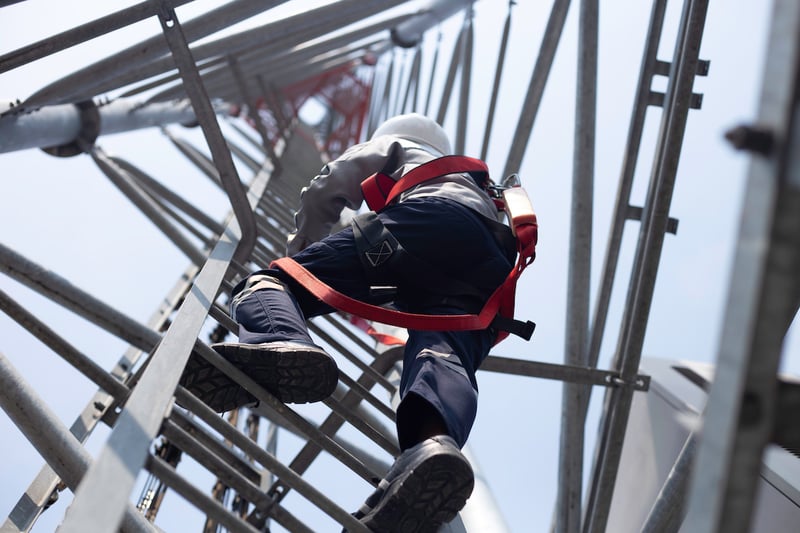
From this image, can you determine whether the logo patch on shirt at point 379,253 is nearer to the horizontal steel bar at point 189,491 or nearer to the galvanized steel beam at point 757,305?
the horizontal steel bar at point 189,491

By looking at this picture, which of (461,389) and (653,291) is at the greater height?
(653,291)

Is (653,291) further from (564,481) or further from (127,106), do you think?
(127,106)

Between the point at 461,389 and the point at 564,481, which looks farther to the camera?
the point at 564,481

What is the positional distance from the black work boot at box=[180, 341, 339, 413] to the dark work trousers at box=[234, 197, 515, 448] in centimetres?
16

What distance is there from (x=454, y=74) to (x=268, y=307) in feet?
19.3

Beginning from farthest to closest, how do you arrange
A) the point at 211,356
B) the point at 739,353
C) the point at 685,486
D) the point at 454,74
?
the point at 454,74
the point at 685,486
the point at 211,356
the point at 739,353

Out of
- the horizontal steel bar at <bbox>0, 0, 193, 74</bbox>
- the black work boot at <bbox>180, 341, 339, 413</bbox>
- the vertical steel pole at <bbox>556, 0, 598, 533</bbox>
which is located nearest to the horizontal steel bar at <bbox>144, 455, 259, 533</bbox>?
the black work boot at <bbox>180, 341, 339, 413</bbox>

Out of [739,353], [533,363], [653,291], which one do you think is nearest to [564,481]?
[533,363]

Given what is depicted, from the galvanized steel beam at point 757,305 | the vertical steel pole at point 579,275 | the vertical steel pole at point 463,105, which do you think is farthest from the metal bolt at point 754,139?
the vertical steel pole at point 463,105

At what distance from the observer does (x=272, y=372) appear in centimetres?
308

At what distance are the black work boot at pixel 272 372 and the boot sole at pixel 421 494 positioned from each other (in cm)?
51

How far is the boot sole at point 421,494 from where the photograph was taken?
2703mm

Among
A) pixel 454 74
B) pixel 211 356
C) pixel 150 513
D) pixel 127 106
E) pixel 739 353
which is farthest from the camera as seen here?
pixel 454 74

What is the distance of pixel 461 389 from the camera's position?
3.14 metres
